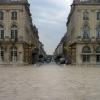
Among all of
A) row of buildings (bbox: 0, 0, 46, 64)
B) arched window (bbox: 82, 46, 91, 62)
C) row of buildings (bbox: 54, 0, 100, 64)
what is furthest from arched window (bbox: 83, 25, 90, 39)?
row of buildings (bbox: 0, 0, 46, 64)

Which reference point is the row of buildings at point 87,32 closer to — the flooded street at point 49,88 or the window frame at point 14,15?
the window frame at point 14,15

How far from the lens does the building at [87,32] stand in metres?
89.1

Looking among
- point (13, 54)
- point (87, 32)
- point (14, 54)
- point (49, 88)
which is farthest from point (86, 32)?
point (49, 88)

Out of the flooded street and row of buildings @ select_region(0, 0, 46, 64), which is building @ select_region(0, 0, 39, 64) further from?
the flooded street

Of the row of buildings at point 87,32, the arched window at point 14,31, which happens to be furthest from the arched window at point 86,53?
the arched window at point 14,31

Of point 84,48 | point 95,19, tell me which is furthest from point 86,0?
point 84,48

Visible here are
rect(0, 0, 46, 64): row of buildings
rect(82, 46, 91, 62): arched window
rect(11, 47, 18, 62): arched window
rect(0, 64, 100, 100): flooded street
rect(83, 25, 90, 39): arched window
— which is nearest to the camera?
rect(0, 64, 100, 100): flooded street

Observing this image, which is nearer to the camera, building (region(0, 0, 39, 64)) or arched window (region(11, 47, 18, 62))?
arched window (region(11, 47, 18, 62))

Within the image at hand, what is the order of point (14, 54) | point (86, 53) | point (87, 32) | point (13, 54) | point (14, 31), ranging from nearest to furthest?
point (13, 54) < point (14, 54) < point (86, 53) < point (14, 31) < point (87, 32)

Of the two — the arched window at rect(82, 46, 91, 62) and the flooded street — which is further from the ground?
the arched window at rect(82, 46, 91, 62)

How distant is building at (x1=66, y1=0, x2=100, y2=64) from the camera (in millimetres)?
89062

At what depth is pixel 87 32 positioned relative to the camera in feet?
295

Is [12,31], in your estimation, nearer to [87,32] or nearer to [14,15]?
[14,15]

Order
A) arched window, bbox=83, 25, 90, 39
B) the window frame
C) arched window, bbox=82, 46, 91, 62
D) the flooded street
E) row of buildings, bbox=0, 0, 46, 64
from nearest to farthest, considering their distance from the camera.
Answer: the flooded street < row of buildings, bbox=0, 0, 46, 64 < arched window, bbox=82, 46, 91, 62 < the window frame < arched window, bbox=83, 25, 90, 39
